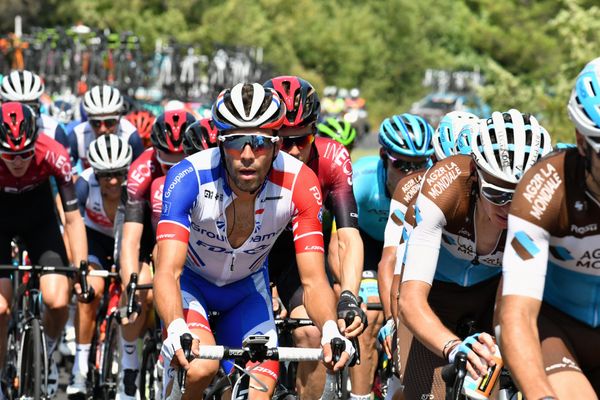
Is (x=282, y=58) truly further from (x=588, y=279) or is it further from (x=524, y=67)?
(x=588, y=279)

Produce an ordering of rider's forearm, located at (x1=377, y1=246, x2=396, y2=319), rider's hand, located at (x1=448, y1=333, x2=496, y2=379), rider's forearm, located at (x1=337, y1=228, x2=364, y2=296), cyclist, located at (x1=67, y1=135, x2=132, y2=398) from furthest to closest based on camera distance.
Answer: cyclist, located at (x1=67, y1=135, x2=132, y2=398) → rider's forearm, located at (x1=337, y1=228, x2=364, y2=296) → rider's forearm, located at (x1=377, y1=246, x2=396, y2=319) → rider's hand, located at (x1=448, y1=333, x2=496, y2=379)

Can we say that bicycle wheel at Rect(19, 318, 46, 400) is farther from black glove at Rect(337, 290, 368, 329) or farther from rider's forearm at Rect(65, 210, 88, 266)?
black glove at Rect(337, 290, 368, 329)

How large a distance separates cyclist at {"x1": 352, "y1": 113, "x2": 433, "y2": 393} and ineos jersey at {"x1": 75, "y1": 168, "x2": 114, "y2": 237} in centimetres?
231

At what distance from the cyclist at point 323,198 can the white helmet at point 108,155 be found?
7.77ft

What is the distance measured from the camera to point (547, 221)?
4566 mm

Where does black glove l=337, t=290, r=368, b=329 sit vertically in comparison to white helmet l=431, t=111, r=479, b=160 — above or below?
below

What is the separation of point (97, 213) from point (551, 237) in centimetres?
662

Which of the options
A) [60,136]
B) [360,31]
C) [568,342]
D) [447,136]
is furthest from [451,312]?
[360,31]

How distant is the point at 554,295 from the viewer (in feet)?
16.4

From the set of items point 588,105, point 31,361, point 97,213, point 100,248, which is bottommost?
point 31,361

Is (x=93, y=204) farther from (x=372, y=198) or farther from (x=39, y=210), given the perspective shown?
(x=372, y=198)

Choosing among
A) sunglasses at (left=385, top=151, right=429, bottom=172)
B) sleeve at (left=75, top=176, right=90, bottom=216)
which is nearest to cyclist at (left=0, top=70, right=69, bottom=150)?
sleeve at (left=75, top=176, right=90, bottom=216)

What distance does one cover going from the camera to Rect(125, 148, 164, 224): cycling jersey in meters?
9.12

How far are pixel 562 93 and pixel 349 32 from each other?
41697mm
